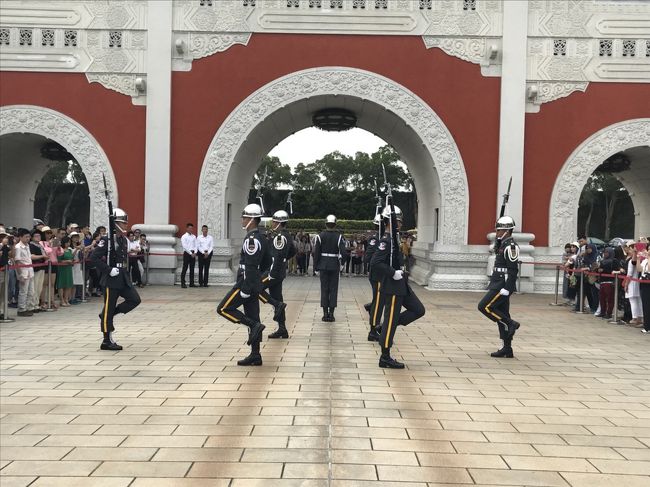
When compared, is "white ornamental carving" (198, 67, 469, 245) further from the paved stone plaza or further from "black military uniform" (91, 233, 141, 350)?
"black military uniform" (91, 233, 141, 350)

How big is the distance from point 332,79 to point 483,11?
132 inches

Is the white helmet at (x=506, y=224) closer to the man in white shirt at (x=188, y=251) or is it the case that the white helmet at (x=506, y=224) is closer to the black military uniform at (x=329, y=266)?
the black military uniform at (x=329, y=266)


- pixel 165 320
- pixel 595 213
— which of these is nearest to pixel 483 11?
pixel 165 320

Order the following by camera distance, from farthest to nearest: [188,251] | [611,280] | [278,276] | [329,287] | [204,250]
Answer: [204,250], [188,251], [611,280], [329,287], [278,276]

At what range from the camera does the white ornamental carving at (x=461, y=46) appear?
13.1 metres

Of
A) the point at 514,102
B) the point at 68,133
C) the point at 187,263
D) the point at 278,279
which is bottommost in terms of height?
the point at 187,263

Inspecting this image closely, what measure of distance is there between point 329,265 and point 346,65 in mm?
5883

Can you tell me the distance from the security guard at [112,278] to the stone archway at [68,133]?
6.86 meters

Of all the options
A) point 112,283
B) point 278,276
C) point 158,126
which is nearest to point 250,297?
point 112,283

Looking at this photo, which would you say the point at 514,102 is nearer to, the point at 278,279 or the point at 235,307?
the point at 278,279

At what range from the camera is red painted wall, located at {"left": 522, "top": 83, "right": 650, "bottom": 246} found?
13023 millimetres

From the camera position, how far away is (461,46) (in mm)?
13078

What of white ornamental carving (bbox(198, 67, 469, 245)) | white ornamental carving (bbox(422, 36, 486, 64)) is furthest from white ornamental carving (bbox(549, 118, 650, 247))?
white ornamental carving (bbox(422, 36, 486, 64))

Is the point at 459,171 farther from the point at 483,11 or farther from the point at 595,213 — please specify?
the point at 595,213
